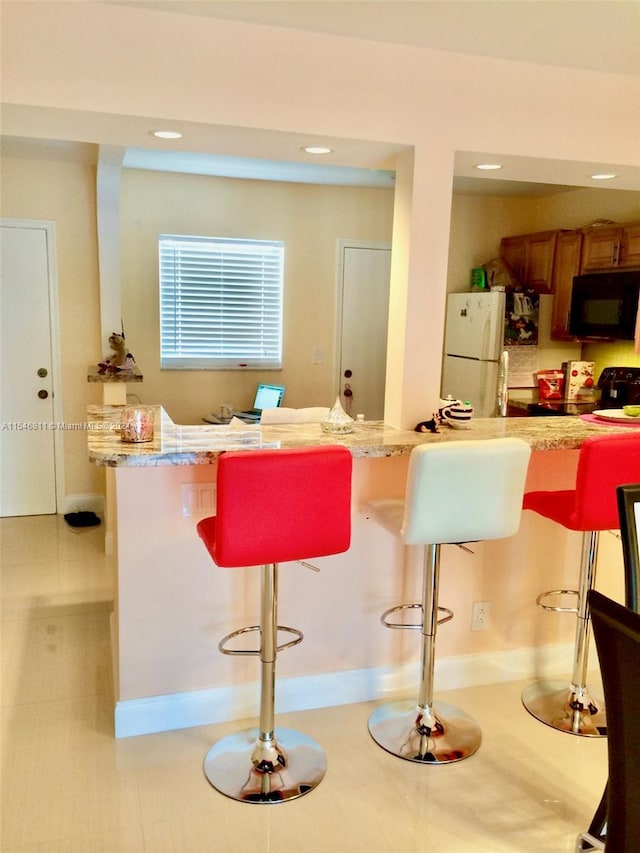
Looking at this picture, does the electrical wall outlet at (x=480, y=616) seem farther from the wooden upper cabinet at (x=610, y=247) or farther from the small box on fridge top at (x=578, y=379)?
the wooden upper cabinet at (x=610, y=247)

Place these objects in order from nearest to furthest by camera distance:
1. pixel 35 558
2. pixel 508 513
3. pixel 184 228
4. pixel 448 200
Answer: pixel 508 513
pixel 448 200
pixel 35 558
pixel 184 228

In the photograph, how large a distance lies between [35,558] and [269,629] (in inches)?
94.9

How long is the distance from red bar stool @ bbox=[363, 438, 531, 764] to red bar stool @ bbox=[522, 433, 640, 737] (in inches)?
8.9

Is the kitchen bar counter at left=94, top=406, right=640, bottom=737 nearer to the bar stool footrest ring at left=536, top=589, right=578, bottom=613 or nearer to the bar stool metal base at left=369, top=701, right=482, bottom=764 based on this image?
the bar stool footrest ring at left=536, top=589, right=578, bottom=613

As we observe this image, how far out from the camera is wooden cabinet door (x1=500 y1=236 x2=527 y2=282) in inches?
214

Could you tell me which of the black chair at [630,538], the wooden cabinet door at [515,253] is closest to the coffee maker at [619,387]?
the wooden cabinet door at [515,253]

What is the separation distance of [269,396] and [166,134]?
2812mm

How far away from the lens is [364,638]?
8.87 feet

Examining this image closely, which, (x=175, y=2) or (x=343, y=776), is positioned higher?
(x=175, y=2)

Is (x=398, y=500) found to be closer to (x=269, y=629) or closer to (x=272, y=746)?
(x=269, y=629)

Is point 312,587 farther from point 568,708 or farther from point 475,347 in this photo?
point 475,347

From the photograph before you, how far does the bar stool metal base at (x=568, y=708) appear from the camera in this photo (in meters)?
2.57

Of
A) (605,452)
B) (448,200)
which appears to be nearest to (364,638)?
(605,452)

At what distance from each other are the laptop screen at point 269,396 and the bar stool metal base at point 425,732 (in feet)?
8.94
